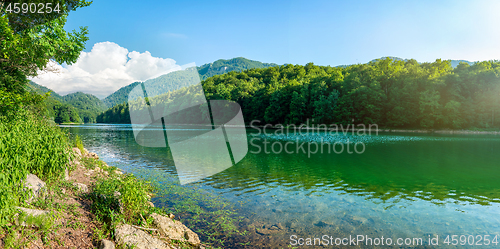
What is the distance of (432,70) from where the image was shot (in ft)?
226

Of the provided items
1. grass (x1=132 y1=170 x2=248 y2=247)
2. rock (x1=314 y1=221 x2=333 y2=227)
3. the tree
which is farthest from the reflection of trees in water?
the tree

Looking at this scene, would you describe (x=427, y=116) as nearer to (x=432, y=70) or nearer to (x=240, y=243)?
(x=432, y=70)

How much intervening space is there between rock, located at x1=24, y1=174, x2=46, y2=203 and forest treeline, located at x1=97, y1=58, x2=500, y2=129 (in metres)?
73.1

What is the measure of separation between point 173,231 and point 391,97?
77.0 m

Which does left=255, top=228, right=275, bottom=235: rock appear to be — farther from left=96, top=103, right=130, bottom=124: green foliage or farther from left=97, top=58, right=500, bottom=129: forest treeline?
left=96, top=103, right=130, bottom=124: green foliage

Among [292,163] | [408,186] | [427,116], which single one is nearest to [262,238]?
[408,186]

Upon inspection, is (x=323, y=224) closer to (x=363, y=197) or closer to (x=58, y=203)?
(x=363, y=197)

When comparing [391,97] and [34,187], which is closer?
[34,187]

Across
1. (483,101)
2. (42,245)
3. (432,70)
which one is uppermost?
(432,70)

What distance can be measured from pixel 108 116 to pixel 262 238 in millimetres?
220560

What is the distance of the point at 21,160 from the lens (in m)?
4.43

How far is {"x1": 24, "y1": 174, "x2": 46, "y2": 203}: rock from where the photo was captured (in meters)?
4.63

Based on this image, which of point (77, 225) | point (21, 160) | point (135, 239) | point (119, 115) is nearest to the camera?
point (21, 160)

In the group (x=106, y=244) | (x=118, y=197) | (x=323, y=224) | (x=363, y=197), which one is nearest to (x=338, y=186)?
(x=363, y=197)
